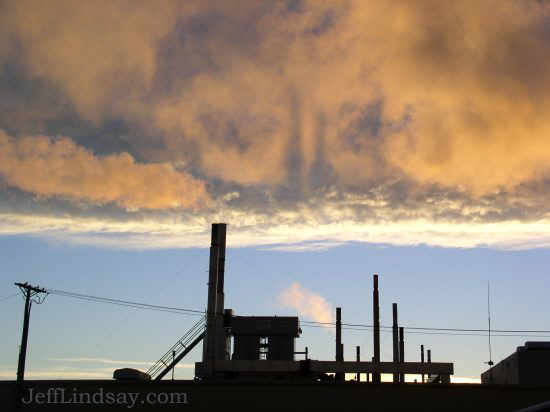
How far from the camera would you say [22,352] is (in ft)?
125

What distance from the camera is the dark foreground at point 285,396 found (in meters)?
28.2

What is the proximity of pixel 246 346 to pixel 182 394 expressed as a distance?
26.9 meters

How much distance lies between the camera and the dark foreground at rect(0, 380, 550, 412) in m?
28.2

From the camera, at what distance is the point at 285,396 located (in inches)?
1136

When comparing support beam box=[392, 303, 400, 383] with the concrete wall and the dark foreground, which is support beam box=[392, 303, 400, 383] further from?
the dark foreground

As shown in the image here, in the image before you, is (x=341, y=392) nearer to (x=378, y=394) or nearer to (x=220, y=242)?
(x=378, y=394)

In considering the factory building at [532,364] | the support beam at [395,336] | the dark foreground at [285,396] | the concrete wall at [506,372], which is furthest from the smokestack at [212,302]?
the factory building at [532,364]

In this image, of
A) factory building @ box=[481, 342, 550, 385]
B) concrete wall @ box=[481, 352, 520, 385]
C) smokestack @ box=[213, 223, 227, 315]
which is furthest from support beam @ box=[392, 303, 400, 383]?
factory building @ box=[481, 342, 550, 385]

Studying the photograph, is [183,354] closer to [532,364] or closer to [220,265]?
[220,265]

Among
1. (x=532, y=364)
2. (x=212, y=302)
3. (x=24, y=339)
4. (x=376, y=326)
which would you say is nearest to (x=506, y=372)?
(x=532, y=364)

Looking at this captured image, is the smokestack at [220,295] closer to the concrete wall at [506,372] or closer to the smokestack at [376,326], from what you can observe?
the smokestack at [376,326]

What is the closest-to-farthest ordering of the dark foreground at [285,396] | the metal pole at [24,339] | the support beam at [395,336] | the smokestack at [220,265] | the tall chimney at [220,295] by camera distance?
the dark foreground at [285,396], the metal pole at [24,339], the tall chimney at [220,295], the smokestack at [220,265], the support beam at [395,336]

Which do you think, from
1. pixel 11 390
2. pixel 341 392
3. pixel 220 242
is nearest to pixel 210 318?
pixel 220 242

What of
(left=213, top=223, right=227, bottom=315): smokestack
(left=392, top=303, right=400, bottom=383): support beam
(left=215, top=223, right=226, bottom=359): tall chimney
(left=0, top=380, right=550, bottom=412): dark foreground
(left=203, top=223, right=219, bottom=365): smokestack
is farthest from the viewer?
(left=392, top=303, right=400, bottom=383): support beam
